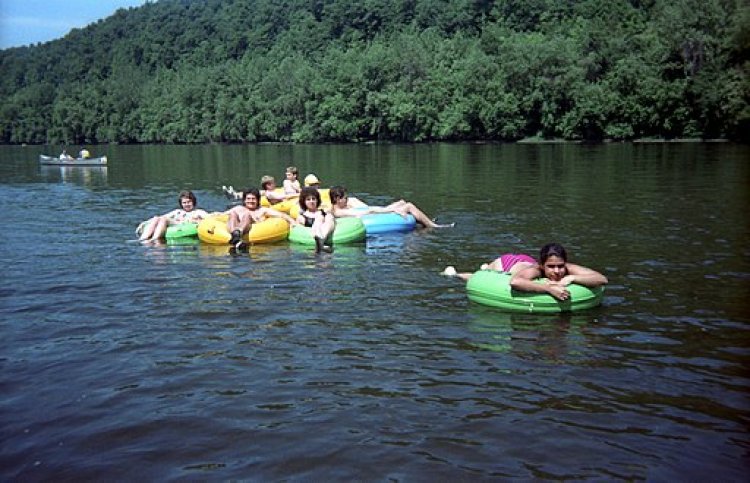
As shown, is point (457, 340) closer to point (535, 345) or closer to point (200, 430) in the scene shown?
point (535, 345)

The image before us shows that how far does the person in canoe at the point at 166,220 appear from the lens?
12.8 m

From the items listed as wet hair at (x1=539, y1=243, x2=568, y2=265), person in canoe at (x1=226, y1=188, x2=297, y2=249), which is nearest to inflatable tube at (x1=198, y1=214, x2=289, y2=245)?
person in canoe at (x1=226, y1=188, x2=297, y2=249)

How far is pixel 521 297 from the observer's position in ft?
25.3

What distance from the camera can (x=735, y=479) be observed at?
4.40 metres

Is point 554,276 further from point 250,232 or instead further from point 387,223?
point 250,232

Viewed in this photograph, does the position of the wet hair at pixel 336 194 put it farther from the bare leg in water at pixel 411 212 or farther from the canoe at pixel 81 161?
the canoe at pixel 81 161

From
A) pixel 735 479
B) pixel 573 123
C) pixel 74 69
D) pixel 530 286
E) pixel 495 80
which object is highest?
pixel 74 69

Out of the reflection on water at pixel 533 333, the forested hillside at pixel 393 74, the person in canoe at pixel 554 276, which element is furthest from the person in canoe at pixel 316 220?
the forested hillside at pixel 393 74

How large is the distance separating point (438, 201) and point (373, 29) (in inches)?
3739

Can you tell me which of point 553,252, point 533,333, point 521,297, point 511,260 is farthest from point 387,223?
point 533,333

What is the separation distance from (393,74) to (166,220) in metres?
61.7

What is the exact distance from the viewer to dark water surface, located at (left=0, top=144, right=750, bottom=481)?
4715mm

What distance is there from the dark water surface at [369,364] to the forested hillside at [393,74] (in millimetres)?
6302

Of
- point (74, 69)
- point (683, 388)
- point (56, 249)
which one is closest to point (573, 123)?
point (56, 249)
